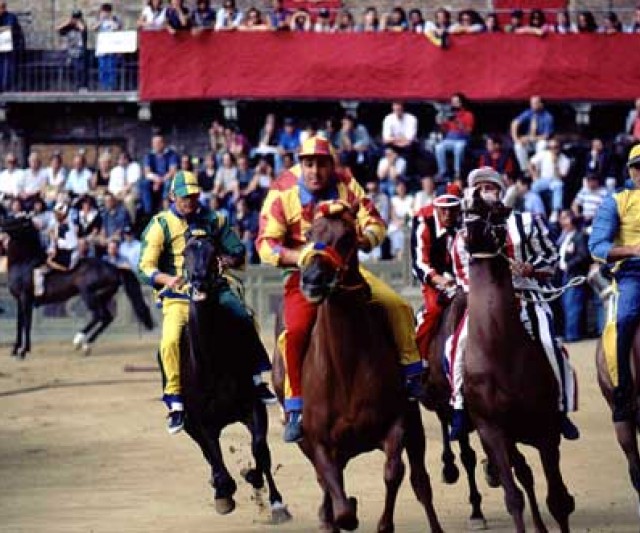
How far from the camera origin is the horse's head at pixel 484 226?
1229 centimetres

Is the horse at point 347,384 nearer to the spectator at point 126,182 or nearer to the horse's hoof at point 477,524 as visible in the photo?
the horse's hoof at point 477,524

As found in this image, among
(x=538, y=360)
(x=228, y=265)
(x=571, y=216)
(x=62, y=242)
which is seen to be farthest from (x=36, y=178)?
(x=538, y=360)

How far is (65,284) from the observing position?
28.5 m

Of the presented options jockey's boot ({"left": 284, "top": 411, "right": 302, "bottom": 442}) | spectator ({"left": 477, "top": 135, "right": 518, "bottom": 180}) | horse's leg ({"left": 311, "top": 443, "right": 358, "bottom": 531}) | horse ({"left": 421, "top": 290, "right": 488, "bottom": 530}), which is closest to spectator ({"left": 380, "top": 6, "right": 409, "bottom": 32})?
spectator ({"left": 477, "top": 135, "right": 518, "bottom": 180})

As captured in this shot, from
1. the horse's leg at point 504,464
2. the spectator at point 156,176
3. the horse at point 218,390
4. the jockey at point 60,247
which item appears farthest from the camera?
the spectator at point 156,176

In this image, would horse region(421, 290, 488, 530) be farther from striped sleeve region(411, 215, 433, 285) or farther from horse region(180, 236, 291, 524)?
horse region(180, 236, 291, 524)

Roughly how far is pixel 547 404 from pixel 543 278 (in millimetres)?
1340

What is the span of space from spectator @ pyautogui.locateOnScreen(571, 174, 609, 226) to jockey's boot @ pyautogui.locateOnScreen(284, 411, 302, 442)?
56.3ft

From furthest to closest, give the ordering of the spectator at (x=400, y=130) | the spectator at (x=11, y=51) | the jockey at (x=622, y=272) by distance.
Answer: the spectator at (x=11, y=51) < the spectator at (x=400, y=130) < the jockey at (x=622, y=272)

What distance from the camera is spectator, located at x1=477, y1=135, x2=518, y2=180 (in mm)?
29688

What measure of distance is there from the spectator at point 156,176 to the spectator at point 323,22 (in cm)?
337

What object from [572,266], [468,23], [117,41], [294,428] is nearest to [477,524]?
[294,428]

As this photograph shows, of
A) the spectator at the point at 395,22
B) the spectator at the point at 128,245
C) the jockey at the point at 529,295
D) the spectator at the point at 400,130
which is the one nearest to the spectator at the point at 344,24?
the spectator at the point at 395,22

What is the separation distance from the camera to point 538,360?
41.5ft
